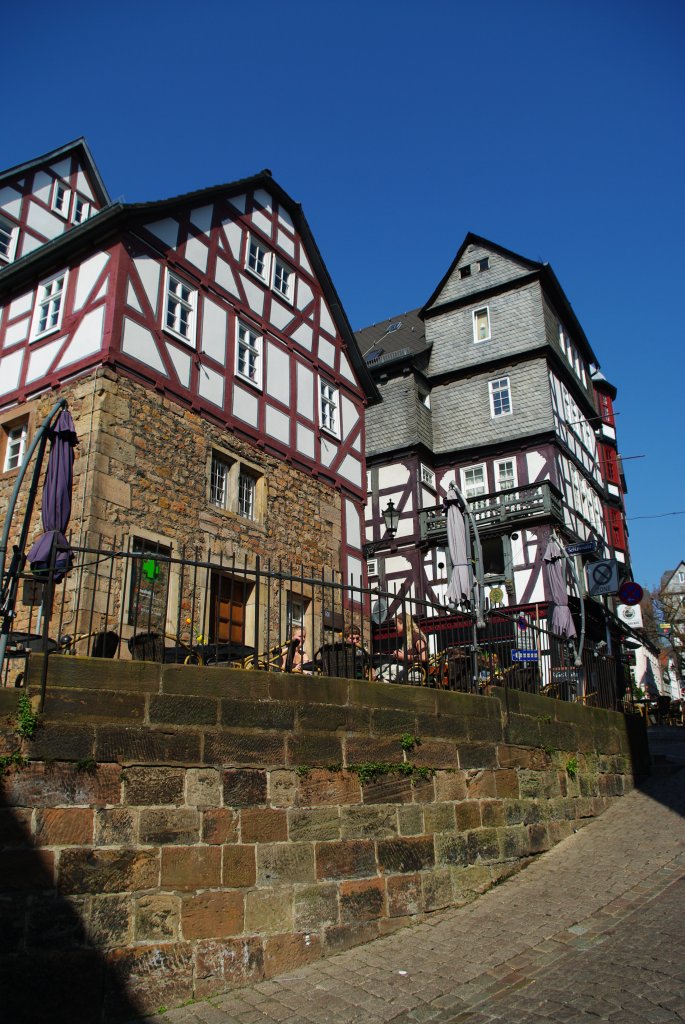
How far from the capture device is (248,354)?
16.6m

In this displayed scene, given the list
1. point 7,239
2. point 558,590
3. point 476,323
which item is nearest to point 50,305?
point 7,239

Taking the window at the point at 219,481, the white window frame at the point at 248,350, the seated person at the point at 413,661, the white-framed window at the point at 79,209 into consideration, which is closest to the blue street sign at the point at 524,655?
the seated person at the point at 413,661

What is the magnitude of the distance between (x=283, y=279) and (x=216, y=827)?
45.0 feet

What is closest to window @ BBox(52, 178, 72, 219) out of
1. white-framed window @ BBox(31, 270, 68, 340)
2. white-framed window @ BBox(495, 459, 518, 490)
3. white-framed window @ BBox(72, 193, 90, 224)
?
white-framed window @ BBox(72, 193, 90, 224)

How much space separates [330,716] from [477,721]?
2.25m

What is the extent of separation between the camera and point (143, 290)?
47.4ft

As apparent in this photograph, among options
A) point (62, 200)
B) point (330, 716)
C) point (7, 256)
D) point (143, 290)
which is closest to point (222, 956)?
point (330, 716)

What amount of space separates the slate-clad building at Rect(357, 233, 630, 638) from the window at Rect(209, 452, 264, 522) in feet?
34.6

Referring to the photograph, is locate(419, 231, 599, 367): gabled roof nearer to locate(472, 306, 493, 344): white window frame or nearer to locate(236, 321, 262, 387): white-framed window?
locate(472, 306, 493, 344): white window frame

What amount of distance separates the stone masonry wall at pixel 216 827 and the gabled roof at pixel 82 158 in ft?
60.6

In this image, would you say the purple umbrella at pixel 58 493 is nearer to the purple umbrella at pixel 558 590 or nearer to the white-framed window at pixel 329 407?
the white-framed window at pixel 329 407

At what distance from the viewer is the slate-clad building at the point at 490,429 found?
25078mm

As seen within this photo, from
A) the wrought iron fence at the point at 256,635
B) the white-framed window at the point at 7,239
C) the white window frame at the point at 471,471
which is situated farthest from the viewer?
the white window frame at the point at 471,471

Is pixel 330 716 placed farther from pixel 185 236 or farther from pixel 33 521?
pixel 185 236
